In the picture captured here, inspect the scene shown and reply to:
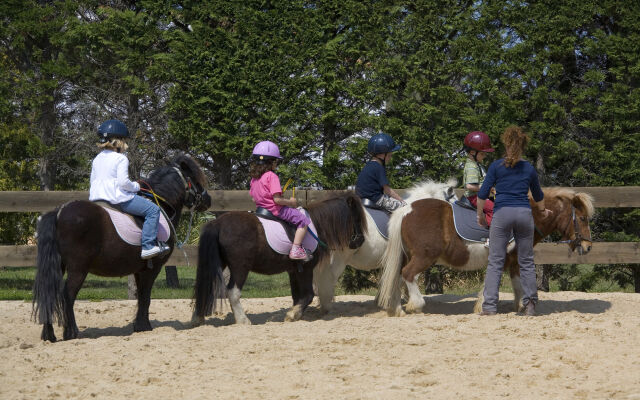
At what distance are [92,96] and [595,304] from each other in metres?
9.01

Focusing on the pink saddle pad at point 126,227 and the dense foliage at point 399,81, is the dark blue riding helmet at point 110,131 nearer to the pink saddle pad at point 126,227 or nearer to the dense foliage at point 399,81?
the pink saddle pad at point 126,227

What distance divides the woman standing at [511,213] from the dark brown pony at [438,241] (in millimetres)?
554

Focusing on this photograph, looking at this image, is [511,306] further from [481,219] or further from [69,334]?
[69,334]

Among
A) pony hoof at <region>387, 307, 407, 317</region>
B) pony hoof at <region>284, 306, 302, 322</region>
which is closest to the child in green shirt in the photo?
pony hoof at <region>387, 307, 407, 317</region>

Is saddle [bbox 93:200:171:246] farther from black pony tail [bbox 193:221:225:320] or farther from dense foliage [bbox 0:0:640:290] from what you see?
dense foliage [bbox 0:0:640:290]

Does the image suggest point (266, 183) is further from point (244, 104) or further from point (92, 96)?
point (92, 96)

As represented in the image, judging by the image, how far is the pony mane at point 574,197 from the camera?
8.14 m

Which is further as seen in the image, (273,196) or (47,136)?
(47,136)

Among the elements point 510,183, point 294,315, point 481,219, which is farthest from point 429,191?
point 294,315

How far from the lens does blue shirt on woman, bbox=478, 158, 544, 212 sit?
292 inches

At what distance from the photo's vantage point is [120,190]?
23.2 ft

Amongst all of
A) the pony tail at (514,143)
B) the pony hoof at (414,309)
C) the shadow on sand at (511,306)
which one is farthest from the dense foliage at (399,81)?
the pony tail at (514,143)

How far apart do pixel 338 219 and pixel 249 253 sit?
1149 mm

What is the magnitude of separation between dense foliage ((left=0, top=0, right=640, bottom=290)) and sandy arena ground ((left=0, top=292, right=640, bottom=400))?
4421mm
